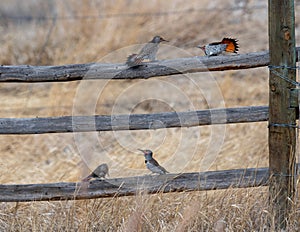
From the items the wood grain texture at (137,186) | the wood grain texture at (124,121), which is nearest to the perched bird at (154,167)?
the wood grain texture at (137,186)

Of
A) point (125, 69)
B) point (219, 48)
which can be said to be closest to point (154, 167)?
point (125, 69)

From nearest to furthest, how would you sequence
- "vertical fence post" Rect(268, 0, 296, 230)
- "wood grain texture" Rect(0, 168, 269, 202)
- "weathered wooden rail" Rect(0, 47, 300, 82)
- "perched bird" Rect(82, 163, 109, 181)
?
"vertical fence post" Rect(268, 0, 296, 230)
"weathered wooden rail" Rect(0, 47, 300, 82)
"wood grain texture" Rect(0, 168, 269, 202)
"perched bird" Rect(82, 163, 109, 181)

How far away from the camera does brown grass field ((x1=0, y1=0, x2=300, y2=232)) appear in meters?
3.62

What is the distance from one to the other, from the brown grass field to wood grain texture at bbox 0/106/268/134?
12.1 inches

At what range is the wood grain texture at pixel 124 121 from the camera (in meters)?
3.54

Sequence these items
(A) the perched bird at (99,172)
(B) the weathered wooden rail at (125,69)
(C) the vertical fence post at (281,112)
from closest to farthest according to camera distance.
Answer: (C) the vertical fence post at (281,112)
(B) the weathered wooden rail at (125,69)
(A) the perched bird at (99,172)

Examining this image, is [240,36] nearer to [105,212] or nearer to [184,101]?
[184,101]

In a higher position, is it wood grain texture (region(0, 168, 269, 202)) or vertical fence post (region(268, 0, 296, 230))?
vertical fence post (region(268, 0, 296, 230))

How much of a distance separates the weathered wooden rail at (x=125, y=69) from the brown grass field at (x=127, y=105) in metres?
0.57

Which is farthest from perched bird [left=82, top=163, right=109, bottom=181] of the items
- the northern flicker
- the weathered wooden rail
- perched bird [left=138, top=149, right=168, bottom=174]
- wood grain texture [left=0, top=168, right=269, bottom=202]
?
the northern flicker

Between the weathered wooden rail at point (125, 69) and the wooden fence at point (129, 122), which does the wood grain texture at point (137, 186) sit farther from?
the weathered wooden rail at point (125, 69)

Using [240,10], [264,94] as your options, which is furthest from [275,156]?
[240,10]

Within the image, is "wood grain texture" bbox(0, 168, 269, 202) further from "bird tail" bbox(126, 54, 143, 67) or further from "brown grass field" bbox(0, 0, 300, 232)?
"bird tail" bbox(126, 54, 143, 67)

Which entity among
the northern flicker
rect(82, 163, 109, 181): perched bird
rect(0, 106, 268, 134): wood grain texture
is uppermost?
the northern flicker
